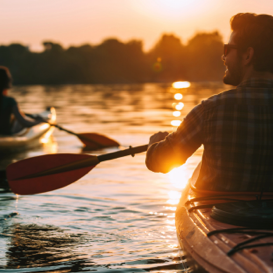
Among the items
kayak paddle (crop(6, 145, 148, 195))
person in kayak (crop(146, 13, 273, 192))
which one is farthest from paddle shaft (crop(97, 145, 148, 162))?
person in kayak (crop(146, 13, 273, 192))

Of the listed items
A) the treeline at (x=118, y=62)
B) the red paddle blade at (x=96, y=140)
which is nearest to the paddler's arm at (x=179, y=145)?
the red paddle blade at (x=96, y=140)

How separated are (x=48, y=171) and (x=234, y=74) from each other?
247 centimetres

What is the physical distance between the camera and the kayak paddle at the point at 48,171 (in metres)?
4.38

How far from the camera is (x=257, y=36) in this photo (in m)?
2.44

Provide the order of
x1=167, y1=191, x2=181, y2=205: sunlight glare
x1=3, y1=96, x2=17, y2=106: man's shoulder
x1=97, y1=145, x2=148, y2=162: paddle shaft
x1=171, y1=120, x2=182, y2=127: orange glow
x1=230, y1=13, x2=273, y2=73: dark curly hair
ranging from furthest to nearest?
x1=171, y1=120, x2=182, y2=127: orange glow
x1=3, y1=96, x2=17, y2=106: man's shoulder
x1=167, y1=191, x2=181, y2=205: sunlight glare
x1=97, y1=145, x2=148, y2=162: paddle shaft
x1=230, y1=13, x2=273, y2=73: dark curly hair

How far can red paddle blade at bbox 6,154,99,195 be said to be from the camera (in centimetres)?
439

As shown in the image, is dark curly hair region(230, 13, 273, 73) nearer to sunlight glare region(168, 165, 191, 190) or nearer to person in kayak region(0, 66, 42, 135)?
sunlight glare region(168, 165, 191, 190)

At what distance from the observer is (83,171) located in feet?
14.6

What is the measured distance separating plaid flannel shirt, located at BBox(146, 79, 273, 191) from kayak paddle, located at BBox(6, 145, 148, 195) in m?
1.79

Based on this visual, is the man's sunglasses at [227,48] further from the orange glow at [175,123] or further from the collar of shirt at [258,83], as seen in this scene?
the orange glow at [175,123]

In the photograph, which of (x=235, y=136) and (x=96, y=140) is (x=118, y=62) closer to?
(x=96, y=140)

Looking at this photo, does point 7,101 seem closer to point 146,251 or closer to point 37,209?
point 37,209

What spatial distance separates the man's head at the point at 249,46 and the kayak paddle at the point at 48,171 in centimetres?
199

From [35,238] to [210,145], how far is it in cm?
217
